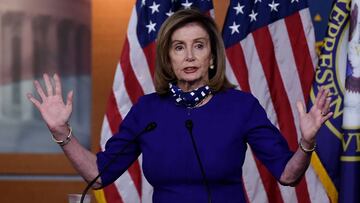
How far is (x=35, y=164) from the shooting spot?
4.64 meters

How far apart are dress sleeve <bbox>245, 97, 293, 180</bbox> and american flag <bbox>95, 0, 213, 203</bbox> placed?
5.14ft

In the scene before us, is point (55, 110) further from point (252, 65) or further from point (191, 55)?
point (252, 65)

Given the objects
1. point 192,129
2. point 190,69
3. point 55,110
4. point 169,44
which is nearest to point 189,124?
point 192,129

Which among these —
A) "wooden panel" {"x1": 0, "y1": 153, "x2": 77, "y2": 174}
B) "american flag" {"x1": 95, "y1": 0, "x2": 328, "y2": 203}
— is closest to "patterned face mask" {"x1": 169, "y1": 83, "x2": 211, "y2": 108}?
"american flag" {"x1": 95, "y1": 0, "x2": 328, "y2": 203}

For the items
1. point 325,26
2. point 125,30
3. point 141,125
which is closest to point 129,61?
point 125,30

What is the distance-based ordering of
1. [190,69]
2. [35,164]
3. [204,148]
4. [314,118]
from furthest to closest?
1. [35,164]
2. [190,69]
3. [204,148]
4. [314,118]

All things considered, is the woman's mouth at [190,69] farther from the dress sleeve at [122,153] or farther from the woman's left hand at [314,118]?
the woman's left hand at [314,118]

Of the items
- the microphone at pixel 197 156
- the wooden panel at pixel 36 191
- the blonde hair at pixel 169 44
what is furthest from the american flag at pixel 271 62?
the microphone at pixel 197 156

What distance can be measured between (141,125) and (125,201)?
4.87ft

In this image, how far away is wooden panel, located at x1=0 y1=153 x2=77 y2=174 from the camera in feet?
15.1

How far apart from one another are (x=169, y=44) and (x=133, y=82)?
1.44 m

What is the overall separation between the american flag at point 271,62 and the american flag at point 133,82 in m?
0.21

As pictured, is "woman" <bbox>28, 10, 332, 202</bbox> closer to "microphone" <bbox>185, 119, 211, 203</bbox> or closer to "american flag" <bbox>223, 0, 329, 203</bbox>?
"microphone" <bbox>185, 119, 211, 203</bbox>

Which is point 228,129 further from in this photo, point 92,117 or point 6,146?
point 6,146
